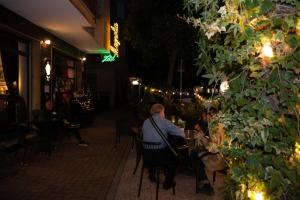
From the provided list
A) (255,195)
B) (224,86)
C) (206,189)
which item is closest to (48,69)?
(206,189)

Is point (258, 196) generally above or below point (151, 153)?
above

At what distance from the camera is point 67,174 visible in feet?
29.3

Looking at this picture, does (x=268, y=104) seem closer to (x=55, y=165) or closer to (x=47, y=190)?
(x=47, y=190)

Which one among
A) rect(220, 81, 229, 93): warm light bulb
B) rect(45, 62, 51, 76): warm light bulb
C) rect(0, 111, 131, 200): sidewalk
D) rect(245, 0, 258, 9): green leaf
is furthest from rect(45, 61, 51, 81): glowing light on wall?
rect(245, 0, 258, 9): green leaf

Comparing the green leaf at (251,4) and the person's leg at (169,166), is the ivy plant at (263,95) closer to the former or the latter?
the green leaf at (251,4)

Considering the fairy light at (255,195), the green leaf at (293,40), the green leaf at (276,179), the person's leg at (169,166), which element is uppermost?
the green leaf at (293,40)

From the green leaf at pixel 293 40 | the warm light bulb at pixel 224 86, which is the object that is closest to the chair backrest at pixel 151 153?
the warm light bulb at pixel 224 86

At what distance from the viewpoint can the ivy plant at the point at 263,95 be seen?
8.92ft

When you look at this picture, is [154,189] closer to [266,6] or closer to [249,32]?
[249,32]

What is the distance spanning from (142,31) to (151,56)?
1229mm

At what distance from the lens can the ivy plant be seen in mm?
2719

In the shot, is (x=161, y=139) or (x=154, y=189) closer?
(x=161, y=139)

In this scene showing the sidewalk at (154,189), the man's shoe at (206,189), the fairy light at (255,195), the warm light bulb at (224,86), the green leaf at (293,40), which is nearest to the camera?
the green leaf at (293,40)

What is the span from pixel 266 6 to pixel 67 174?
697 cm
